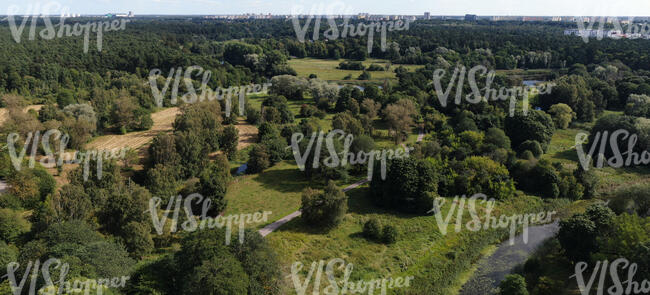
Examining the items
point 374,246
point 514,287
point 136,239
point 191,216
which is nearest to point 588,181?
point 514,287

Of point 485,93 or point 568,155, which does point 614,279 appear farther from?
point 485,93

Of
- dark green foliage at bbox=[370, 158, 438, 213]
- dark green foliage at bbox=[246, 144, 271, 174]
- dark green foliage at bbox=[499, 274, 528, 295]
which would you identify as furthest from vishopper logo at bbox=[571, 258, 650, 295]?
dark green foliage at bbox=[246, 144, 271, 174]

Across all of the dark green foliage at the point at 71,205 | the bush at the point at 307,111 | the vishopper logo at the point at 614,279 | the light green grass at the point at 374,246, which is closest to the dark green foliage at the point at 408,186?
the light green grass at the point at 374,246

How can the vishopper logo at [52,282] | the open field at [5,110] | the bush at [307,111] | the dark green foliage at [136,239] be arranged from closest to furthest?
the vishopper logo at [52,282], the dark green foliage at [136,239], the open field at [5,110], the bush at [307,111]

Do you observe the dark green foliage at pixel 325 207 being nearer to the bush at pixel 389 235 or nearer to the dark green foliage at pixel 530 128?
the bush at pixel 389 235

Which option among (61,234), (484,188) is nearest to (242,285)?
(61,234)

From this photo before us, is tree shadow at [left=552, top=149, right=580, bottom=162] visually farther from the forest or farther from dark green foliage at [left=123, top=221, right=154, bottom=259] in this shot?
→ dark green foliage at [left=123, top=221, right=154, bottom=259]
